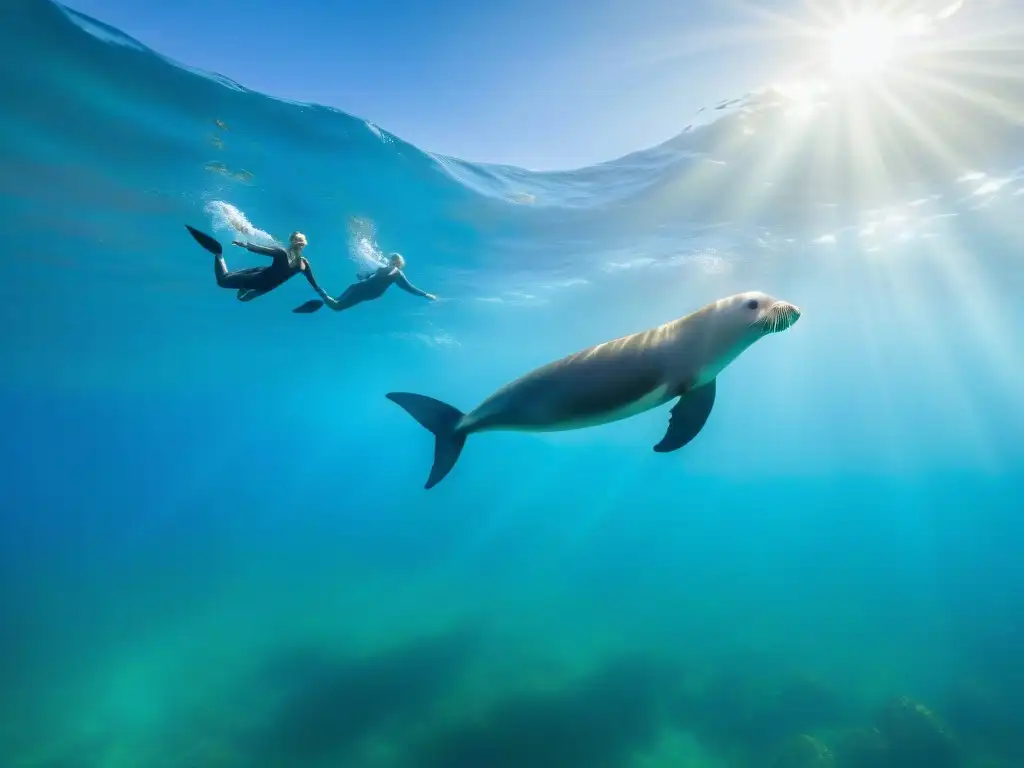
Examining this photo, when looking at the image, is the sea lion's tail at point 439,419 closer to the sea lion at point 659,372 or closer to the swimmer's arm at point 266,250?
the sea lion at point 659,372

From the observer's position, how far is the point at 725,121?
12039mm

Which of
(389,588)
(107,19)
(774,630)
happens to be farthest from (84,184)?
(774,630)

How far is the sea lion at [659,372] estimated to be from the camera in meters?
3.30

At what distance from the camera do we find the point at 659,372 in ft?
10.9

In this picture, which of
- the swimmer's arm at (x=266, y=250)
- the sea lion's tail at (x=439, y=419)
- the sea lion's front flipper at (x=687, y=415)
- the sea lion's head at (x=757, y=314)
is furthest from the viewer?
the swimmer's arm at (x=266, y=250)

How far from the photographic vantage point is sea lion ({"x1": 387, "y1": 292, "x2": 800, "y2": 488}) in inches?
130

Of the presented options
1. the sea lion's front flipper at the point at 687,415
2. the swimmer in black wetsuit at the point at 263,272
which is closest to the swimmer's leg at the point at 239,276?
the swimmer in black wetsuit at the point at 263,272

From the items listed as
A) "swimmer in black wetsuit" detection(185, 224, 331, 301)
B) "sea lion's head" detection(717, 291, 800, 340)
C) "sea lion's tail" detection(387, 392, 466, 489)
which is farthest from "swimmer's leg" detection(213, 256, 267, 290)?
"sea lion's head" detection(717, 291, 800, 340)

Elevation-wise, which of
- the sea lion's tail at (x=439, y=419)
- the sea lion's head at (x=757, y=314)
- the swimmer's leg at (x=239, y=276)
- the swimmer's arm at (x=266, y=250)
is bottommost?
the sea lion's tail at (x=439, y=419)

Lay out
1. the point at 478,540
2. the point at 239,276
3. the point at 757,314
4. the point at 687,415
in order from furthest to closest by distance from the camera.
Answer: the point at 478,540 → the point at 239,276 → the point at 687,415 → the point at 757,314

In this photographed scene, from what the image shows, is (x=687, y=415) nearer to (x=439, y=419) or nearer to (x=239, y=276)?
(x=439, y=419)

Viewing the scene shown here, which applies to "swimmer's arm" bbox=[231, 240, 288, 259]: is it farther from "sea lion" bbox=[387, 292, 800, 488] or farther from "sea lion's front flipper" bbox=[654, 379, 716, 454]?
"sea lion's front flipper" bbox=[654, 379, 716, 454]

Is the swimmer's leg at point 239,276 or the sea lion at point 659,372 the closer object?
the sea lion at point 659,372

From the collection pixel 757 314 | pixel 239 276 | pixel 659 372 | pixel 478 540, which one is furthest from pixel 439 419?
pixel 478 540
